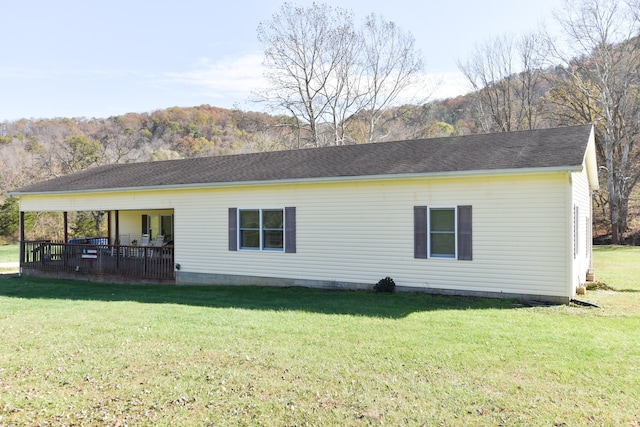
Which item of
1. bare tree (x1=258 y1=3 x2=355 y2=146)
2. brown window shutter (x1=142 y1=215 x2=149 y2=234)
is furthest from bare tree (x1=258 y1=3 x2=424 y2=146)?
brown window shutter (x1=142 y1=215 x2=149 y2=234)

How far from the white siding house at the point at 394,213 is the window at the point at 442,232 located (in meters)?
0.02

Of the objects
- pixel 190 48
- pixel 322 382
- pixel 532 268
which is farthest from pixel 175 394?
pixel 190 48

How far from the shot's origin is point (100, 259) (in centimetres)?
1486

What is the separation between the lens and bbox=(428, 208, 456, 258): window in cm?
1036

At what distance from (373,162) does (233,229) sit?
4246mm

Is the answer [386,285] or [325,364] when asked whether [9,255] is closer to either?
[386,285]

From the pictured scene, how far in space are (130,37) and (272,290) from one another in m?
12.9

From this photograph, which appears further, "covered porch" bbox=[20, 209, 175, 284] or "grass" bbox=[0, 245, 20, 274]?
"grass" bbox=[0, 245, 20, 274]

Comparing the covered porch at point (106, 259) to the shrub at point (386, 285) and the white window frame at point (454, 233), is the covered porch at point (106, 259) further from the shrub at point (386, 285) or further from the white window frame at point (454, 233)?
the white window frame at point (454, 233)

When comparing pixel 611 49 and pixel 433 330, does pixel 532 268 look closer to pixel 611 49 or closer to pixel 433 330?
pixel 433 330

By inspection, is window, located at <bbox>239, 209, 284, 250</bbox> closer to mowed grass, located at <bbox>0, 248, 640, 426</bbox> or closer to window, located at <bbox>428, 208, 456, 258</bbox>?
mowed grass, located at <bbox>0, 248, 640, 426</bbox>

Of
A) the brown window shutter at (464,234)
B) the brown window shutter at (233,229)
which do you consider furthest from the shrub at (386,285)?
the brown window shutter at (233,229)

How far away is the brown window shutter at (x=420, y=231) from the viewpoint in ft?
34.6

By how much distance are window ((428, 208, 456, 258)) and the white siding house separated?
0.07 feet
